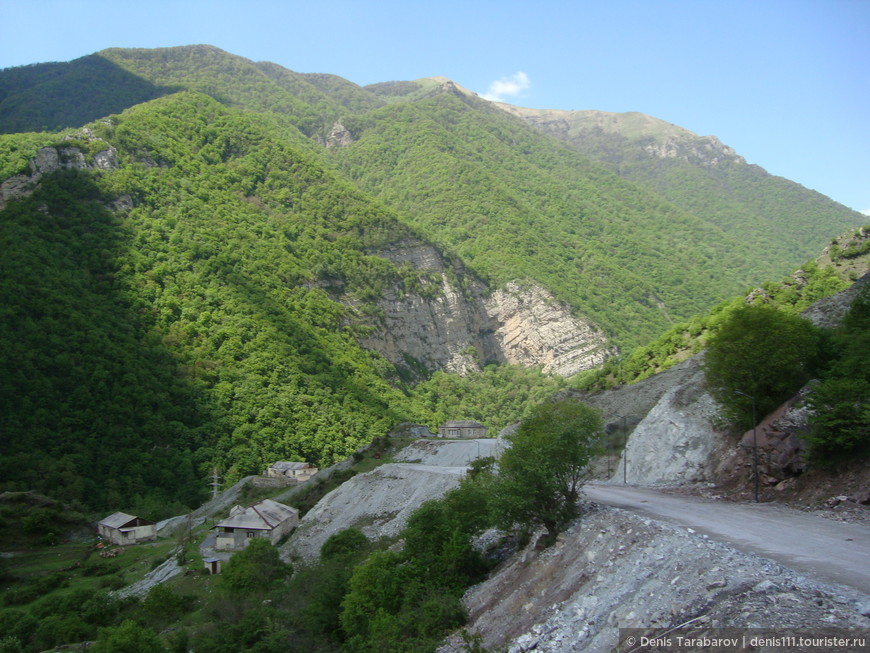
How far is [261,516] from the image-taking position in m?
46.4

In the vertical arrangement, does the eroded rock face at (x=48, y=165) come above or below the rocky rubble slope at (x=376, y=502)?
above

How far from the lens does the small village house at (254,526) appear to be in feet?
149

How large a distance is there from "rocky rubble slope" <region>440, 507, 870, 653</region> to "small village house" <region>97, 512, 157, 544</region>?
42061 millimetres

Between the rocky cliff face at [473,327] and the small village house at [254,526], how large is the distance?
67.5 m

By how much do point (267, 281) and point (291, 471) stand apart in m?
46.9

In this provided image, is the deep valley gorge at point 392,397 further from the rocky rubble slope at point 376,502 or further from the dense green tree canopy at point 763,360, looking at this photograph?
the rocky rubble slope at point 376,502

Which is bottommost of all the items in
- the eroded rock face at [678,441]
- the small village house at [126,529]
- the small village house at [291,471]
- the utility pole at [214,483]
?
the utility pole at [214,483]

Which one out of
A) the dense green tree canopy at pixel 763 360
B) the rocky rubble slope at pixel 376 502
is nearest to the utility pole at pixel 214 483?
the rocky rubble slope at pixel 376 502

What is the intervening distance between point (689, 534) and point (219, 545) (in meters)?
37.3

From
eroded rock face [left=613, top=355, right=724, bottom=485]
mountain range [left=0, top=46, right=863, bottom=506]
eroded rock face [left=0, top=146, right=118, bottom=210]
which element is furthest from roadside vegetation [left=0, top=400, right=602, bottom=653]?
eroded rock face [left=0, top=146, right=118, bottom=210]

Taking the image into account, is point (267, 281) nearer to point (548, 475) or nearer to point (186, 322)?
point (186, 322)

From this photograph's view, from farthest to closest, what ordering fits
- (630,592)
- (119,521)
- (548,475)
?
(119,521) → (548,475) → (630,592)

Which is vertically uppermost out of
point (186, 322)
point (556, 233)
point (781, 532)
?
point (556, 233)

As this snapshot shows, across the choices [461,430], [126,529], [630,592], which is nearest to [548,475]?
[630,592]
